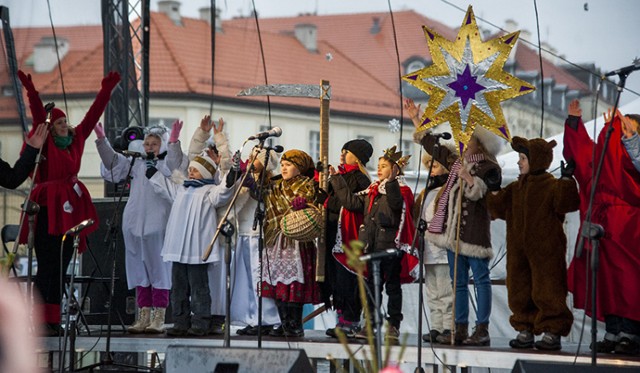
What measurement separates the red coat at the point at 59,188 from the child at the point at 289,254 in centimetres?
131

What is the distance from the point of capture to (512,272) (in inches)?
268

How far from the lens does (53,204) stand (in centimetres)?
782

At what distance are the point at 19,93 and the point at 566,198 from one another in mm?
5954

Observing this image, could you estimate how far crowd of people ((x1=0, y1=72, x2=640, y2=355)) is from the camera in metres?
6.60

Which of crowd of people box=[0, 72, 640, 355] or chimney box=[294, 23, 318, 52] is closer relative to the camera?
crowd of people box=[0, 72, 640, 355]

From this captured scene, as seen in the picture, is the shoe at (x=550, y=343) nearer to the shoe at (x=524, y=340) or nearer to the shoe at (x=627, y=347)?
the shoe at (x=524, y=340)

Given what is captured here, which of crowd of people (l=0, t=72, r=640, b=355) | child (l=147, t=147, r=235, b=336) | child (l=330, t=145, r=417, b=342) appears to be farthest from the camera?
child (l=147, t=147, r=235, b=336)

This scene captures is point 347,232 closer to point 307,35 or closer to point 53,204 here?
point 53,204

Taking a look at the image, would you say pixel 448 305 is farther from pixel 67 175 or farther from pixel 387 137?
pixel 387 137

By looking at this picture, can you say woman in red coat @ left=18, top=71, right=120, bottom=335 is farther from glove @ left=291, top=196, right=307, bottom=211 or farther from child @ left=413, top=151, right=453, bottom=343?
child @ left=413, top=151, right=453, bottom=343

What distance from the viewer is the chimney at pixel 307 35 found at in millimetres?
16328

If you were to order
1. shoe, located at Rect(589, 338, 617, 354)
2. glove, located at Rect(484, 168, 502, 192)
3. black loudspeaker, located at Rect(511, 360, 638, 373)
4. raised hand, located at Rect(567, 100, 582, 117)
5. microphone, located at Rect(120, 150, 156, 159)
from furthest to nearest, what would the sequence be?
microphone, located at Rect(120, 150, 156, 159) < glove, located at Rect(484, 168, 502, 192) < raised hand, located at Rect(567, 100, 582, 117) < shoe, located at Rect(589, 338, 617, 354) < black loudspeaker, located at Rect(511, 360, 638, 373)

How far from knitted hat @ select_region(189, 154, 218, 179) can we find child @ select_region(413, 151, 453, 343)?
1.59m

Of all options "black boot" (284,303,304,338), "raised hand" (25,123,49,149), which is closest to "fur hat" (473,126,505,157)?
"black boot" (284,303,304,338)
